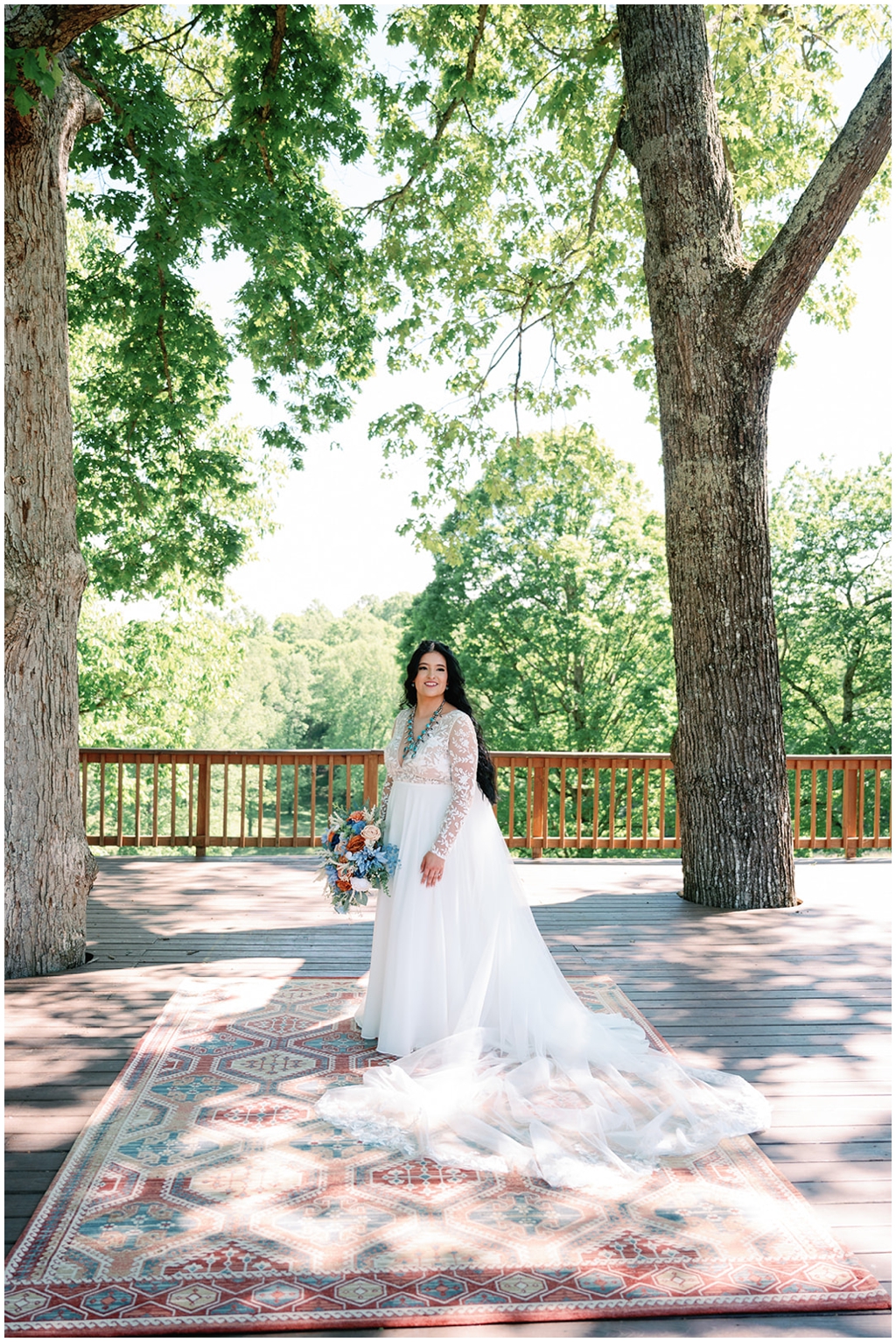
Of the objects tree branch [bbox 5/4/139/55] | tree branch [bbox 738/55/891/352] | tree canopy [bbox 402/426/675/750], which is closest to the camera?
tree branch [bbox 5/4/139/55]

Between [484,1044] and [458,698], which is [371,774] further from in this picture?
[484,1044]

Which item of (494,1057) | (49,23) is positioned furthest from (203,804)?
(49,23)

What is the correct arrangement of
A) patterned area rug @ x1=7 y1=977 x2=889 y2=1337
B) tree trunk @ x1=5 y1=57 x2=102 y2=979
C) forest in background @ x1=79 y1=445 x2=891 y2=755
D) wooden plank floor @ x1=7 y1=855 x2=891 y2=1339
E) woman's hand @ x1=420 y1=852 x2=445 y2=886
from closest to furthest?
patterned area rug @ x1=7 y1=977 x2=889 y2=1337 < wooden plank floor @ x1=7 y1=855 x2=891 y2=1339 < woman's hand @ x1=420 y1=852 x2=445 y2=886 < tree trunk @ x1=5 y1=57 x2=102 y2=979 < forest in background @ x1=79 y1=445 x2=891 y2=755

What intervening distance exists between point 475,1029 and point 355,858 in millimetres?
833

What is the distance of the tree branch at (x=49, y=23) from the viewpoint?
4543 mm

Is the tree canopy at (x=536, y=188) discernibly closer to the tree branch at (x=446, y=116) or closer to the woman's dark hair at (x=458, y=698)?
the tree branch at (x=446, y=116)

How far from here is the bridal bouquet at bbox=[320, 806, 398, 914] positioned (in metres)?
3.82

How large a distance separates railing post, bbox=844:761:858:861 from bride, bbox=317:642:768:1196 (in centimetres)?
565

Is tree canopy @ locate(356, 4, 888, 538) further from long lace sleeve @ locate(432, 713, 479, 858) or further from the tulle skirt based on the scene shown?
the tulle skirt

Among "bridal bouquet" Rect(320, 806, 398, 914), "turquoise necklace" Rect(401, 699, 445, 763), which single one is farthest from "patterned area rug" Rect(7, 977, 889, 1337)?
"turquoise necklace" Rect(401, 699, 445, 763)

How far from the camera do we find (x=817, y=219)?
5.98 meters

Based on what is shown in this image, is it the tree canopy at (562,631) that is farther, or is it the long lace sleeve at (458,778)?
the tree canopy at (562,631)

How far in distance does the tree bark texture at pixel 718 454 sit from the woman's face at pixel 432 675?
3321 mm

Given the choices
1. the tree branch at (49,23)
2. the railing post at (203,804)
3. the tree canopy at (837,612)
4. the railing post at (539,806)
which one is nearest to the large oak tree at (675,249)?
the railing post at (539,806)
